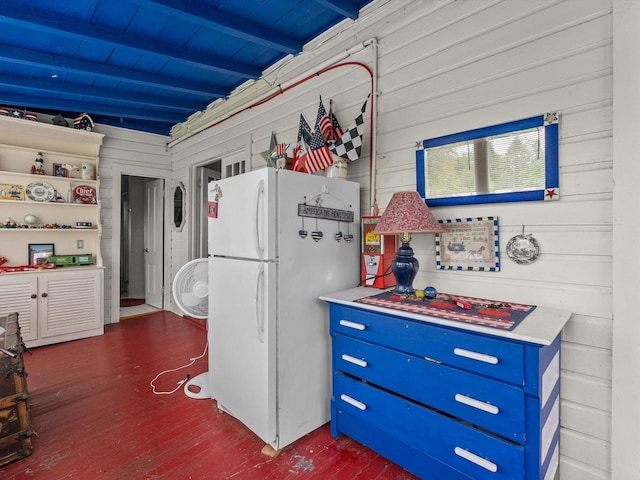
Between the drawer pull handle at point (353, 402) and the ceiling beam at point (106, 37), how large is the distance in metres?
2.97

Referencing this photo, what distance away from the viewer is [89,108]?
4.02 metres

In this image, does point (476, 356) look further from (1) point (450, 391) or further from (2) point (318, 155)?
(2) point (318, 155)

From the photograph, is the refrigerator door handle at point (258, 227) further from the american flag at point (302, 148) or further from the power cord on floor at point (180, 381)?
the power cord on floor at point (180, 381)

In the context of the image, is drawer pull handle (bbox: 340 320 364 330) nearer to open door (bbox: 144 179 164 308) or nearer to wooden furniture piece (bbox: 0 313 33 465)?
wooden furniture piece (bbox: 0 313 33 465)

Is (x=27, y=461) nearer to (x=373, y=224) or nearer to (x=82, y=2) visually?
(x=373, y=224)

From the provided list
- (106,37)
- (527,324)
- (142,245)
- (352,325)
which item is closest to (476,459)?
(527,324)

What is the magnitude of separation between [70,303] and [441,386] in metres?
4.17

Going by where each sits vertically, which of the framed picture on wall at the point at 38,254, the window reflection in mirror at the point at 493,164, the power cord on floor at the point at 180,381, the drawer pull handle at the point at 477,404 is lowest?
the power cord on floor at the point at 180,381

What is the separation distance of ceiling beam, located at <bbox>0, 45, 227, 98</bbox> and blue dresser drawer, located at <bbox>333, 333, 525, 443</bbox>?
3.13 metres

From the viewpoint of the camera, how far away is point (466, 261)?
6.38 ft

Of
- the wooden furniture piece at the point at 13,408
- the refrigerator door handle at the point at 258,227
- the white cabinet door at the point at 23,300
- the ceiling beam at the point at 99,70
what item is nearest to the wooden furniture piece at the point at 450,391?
the refrigerator door handle at the point at 258,227

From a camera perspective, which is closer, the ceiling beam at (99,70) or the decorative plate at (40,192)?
the ceiling beam at (99,70)

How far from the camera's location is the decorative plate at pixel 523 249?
5.58ft

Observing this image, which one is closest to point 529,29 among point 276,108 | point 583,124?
point 583,124
